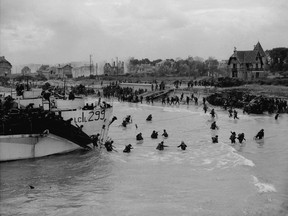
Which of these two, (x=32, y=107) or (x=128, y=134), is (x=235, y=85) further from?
(x=32, y=107)

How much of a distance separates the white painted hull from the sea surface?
0.44m

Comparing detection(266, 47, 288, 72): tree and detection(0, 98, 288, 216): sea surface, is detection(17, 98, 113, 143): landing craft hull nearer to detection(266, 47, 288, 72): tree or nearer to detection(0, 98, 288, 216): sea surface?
detection(0, 98, 288, 216): sea surface

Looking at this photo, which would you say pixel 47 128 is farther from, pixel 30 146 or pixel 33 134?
pixel 30 146

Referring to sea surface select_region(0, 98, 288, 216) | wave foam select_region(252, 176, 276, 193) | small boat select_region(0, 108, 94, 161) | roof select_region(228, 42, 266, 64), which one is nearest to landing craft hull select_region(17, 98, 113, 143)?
small boat select_region(0, 108, 94, 161)

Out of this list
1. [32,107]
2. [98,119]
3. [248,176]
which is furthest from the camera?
[98,119]

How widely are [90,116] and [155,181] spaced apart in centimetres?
900

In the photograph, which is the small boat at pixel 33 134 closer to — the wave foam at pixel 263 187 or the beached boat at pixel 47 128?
the beached boat at pixel 47 128

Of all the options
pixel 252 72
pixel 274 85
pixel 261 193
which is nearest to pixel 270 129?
pixel 261 193

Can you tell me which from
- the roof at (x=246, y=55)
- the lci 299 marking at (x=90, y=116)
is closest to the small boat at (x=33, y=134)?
the lci 299 marking at (x=90, y=116)

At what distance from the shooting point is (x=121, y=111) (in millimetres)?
54875

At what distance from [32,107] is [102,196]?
35.4ft

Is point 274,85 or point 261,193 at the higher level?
point 274,85

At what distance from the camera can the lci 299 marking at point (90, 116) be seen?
84.4ft

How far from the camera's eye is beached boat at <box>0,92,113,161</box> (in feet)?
73.8
